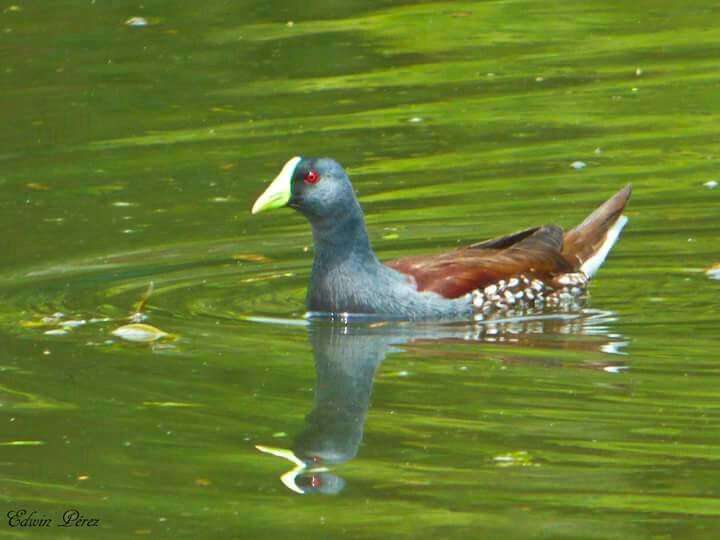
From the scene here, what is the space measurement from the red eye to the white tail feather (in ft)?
5.29

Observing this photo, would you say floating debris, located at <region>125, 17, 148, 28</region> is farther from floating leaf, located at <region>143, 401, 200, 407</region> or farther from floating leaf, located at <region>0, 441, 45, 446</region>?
floating leaf, located at <region>0, 441, 45, 446</region>

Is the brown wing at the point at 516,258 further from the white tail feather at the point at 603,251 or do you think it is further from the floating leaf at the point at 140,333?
the floating leaf at the point at 140,333

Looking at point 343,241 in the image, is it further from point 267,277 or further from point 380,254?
point 380,254

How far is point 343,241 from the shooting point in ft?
32.4

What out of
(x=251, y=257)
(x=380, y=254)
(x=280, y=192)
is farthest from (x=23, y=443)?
(x=380, y=254)

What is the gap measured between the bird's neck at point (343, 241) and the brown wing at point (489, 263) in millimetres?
242

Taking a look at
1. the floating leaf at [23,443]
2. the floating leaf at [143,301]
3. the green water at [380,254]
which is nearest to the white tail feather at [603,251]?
the green water at [380,254]

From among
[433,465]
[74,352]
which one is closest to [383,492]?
[433,465]

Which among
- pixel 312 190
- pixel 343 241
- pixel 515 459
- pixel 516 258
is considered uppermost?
pixel 312 190

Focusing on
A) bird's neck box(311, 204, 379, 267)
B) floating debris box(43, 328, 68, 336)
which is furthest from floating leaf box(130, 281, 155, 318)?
bird's neck box(311, 204, 379, 267)

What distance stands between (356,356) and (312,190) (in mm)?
1073

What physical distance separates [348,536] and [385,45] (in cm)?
982

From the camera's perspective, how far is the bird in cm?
977

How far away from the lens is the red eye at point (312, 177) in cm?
977
